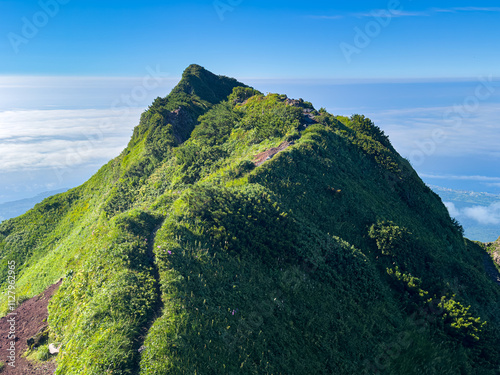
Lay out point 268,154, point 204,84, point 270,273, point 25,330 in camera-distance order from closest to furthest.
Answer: point 25,330 < point 270,273 < point 268,154 < point 204,84

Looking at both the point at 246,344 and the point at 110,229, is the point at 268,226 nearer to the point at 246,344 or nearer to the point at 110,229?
the point at 246,344

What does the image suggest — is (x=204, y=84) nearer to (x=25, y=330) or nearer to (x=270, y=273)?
(x=270, y=273)

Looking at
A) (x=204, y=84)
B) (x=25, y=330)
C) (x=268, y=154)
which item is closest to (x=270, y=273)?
(x=25, y=330)

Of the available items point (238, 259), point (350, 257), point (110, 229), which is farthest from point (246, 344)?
point (110, 229)

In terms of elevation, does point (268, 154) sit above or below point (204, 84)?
below

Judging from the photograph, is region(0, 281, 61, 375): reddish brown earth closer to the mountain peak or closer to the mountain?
the mountain
